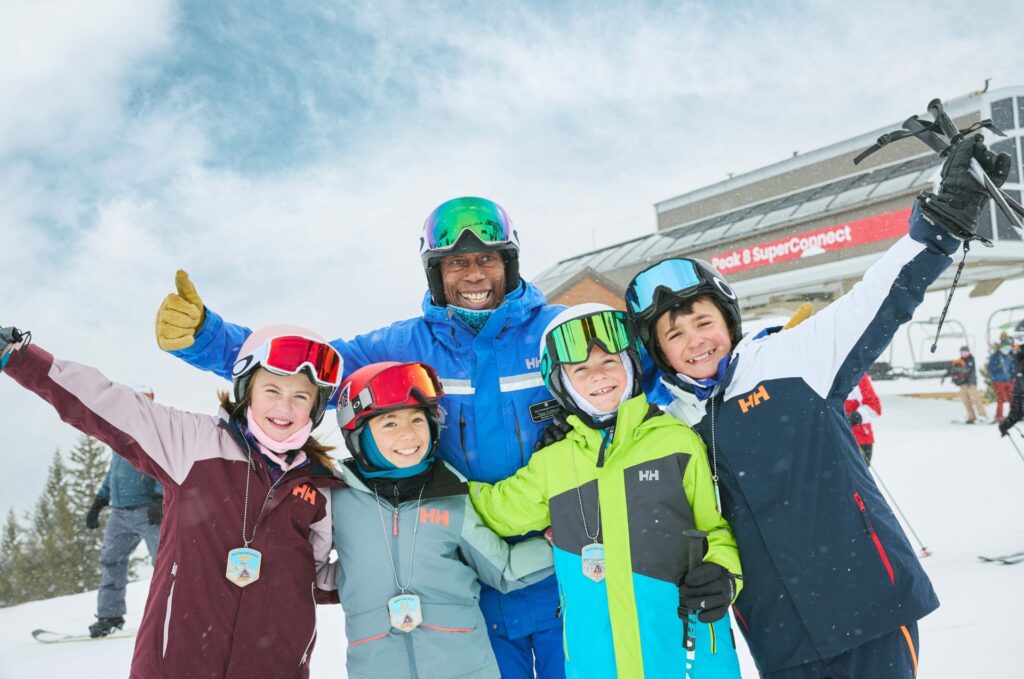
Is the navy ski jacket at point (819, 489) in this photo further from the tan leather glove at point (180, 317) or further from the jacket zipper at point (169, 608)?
the tan leather glove at point (180, 317)

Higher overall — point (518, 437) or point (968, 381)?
point (518, 437)

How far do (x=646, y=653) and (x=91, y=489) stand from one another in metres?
37.4

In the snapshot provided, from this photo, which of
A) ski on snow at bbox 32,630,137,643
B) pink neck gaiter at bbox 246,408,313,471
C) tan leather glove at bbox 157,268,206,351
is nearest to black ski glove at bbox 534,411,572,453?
pink neck gaiter at bbox 246,408,313,471

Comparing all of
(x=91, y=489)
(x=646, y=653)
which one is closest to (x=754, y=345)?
(x=646, y=653)

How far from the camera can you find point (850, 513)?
7.66 feet

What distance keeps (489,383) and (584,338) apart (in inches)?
18.9

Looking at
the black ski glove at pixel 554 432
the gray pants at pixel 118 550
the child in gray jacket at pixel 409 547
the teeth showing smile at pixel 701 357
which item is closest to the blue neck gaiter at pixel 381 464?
the child in gray jacket at pixel 409 547

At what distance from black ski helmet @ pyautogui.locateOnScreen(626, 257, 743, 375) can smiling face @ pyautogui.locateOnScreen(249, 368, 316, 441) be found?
149 cm

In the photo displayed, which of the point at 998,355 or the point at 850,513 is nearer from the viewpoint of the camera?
the point at 850,513

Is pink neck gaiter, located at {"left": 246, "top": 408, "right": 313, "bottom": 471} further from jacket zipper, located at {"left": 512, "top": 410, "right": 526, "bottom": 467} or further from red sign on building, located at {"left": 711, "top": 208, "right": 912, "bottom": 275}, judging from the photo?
red sign on building, located at {"left": 711, "top": 208, "right": 912, "bottom": 275}

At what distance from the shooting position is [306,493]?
2.71m

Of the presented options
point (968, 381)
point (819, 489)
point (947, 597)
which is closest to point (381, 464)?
point (819, 489)

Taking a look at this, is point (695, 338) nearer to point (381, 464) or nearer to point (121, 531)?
point (381, 464)

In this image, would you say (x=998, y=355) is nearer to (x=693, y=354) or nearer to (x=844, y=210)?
(x=844, y=210)
